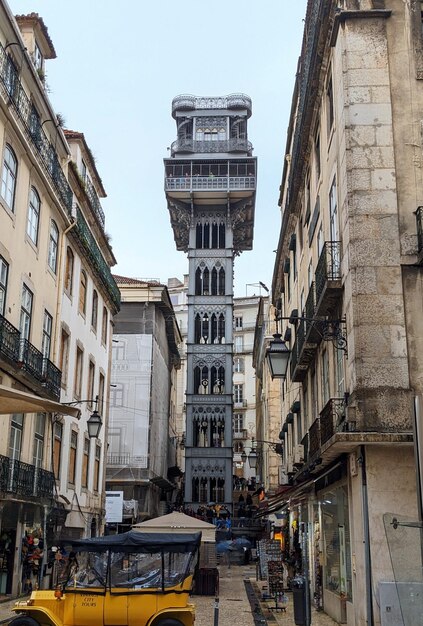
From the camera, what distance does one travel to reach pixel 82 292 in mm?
29734

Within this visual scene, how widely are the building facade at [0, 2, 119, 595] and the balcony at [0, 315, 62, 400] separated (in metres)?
0.03

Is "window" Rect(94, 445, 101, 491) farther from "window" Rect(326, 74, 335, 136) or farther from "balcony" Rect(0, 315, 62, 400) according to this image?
"window" Rect(326, 74, 335, 136)

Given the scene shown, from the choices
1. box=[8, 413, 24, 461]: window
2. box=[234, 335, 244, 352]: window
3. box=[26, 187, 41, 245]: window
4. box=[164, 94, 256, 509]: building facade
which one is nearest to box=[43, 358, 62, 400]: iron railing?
box=[8, 413, 24, 461]: window

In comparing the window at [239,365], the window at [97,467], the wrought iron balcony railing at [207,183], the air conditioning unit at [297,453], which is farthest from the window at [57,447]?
the window at [239,365]

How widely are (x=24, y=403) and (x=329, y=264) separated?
364 inches

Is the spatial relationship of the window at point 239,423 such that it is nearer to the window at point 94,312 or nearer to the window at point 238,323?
the window at point 238,323

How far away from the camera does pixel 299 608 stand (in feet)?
48.8

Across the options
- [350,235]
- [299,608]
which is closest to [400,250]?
[350,235]

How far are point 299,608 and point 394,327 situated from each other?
6.00 m

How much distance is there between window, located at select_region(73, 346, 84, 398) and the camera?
2839cm

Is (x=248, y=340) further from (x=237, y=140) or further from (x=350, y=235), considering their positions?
(x=350, y=235)

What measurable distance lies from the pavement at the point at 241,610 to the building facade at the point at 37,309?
2.72 meters

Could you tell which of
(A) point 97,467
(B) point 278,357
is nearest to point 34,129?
(B) point 278,357

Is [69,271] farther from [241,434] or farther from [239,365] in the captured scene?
[239,365]
